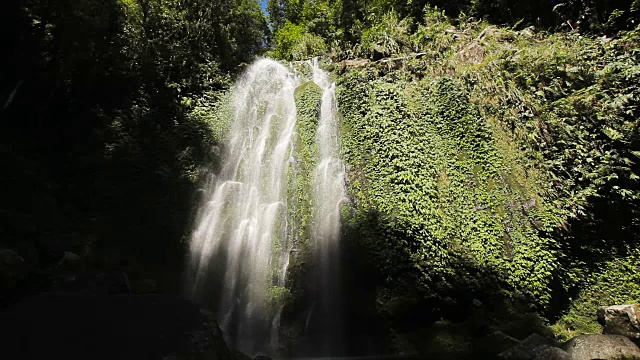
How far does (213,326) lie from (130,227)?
6850 mm

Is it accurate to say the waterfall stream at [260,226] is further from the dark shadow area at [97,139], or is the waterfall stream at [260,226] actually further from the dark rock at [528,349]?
the dark rock at [528,349]

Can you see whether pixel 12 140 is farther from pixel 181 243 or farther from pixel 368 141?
pixel 368 141

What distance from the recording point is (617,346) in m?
6.91

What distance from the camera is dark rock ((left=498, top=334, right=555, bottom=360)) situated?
22.6 feet

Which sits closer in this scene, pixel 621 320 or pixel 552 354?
pixel 552 354

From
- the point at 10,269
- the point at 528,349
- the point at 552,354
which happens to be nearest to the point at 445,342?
the point at 528,349

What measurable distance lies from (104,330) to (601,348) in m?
8.22


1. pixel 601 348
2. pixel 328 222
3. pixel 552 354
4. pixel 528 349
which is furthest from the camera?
pixel 328 222

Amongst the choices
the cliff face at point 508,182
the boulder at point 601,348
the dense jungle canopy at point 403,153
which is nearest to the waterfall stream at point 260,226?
the dense jungle canopy at point 403,153

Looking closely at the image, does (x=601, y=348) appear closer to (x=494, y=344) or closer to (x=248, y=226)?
(x=494, y=344)

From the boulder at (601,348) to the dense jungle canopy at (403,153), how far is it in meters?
1.22

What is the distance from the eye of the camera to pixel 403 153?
10578 mm

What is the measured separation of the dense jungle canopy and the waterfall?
0.35 meters

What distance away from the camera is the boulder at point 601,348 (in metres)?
6.77
